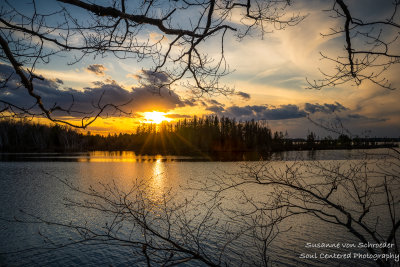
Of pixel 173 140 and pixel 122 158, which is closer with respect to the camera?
pixel 122 158

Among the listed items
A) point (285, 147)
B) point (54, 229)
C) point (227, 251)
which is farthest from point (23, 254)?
point (285, 147)

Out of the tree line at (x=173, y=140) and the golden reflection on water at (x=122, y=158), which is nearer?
the golden reflection on water at (x=122, y=158)

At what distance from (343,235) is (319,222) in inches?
50.7

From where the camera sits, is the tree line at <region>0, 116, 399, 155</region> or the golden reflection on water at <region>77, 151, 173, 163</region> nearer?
the golden reflection on water at <region>77, 151, 173, 163</region>

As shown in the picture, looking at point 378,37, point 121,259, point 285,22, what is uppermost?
point 285,22

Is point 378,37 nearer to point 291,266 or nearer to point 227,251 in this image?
point 291,266

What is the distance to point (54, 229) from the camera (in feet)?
31.7

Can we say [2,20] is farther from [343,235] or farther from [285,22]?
[343,235]

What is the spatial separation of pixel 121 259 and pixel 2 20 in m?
7.01

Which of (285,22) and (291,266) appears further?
(291,266)

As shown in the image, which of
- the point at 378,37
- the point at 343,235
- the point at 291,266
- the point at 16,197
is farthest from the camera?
the point at 16,197

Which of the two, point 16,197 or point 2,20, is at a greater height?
point 2,20

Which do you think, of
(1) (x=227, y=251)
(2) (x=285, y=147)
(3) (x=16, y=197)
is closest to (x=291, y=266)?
(1) (x=227, y=251)

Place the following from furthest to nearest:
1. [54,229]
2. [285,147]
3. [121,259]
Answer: [285,147]
[54,229]
[121,259]
